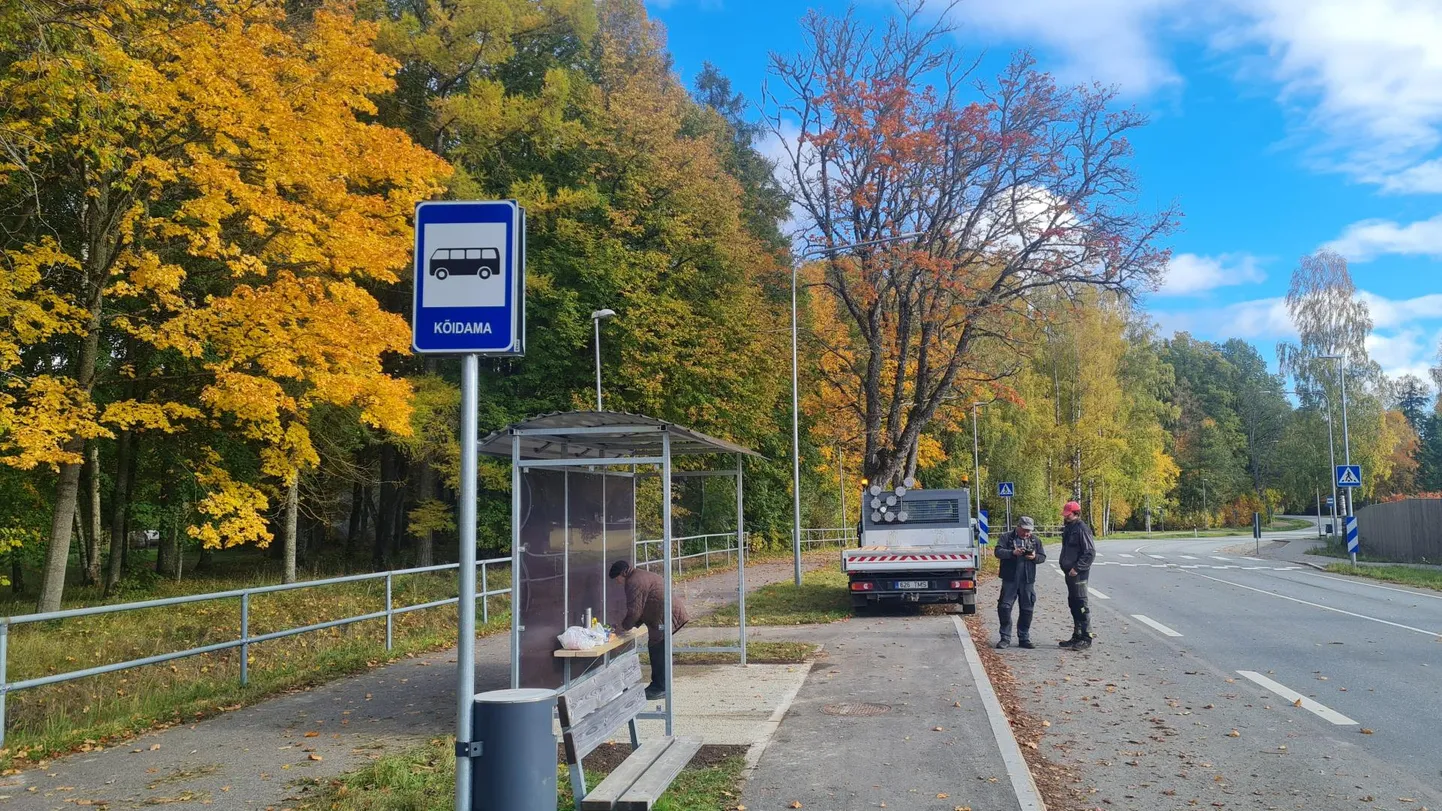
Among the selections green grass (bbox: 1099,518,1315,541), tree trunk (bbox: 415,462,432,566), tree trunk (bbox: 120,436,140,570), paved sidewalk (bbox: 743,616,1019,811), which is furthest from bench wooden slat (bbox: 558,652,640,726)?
green grass (bbox: 1099,518,1315,541)

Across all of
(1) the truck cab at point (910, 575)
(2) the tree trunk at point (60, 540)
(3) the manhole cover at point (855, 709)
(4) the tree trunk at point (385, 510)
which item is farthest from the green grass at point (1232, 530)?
(2) the tree trunk at point (60, 540)

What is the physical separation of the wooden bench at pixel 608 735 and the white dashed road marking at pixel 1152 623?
10.2 m

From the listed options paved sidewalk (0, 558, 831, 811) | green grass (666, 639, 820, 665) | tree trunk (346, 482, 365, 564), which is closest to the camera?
paved sidewalk (0, 558, 831, 811)

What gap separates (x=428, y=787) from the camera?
20.1ft

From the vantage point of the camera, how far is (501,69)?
92.5 ft

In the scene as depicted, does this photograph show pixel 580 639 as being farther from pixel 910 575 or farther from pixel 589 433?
pixel 910 575

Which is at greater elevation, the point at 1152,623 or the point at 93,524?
the point at 93,524

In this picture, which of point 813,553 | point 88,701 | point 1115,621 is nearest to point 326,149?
point 88,701

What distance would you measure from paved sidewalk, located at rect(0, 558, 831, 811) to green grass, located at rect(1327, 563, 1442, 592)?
2055 centimetres

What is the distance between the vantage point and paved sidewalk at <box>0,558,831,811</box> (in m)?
6.16

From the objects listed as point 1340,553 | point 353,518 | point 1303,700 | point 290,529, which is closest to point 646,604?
point 1303,700

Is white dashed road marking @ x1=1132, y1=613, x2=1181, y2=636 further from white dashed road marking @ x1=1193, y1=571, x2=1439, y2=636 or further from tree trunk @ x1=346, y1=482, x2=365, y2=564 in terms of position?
tree trunk @ x1=346, y1=482, x2=365, y2=564

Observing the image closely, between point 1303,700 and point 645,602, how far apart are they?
6.00 m

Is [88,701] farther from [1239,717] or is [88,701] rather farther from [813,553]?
[813,553]
